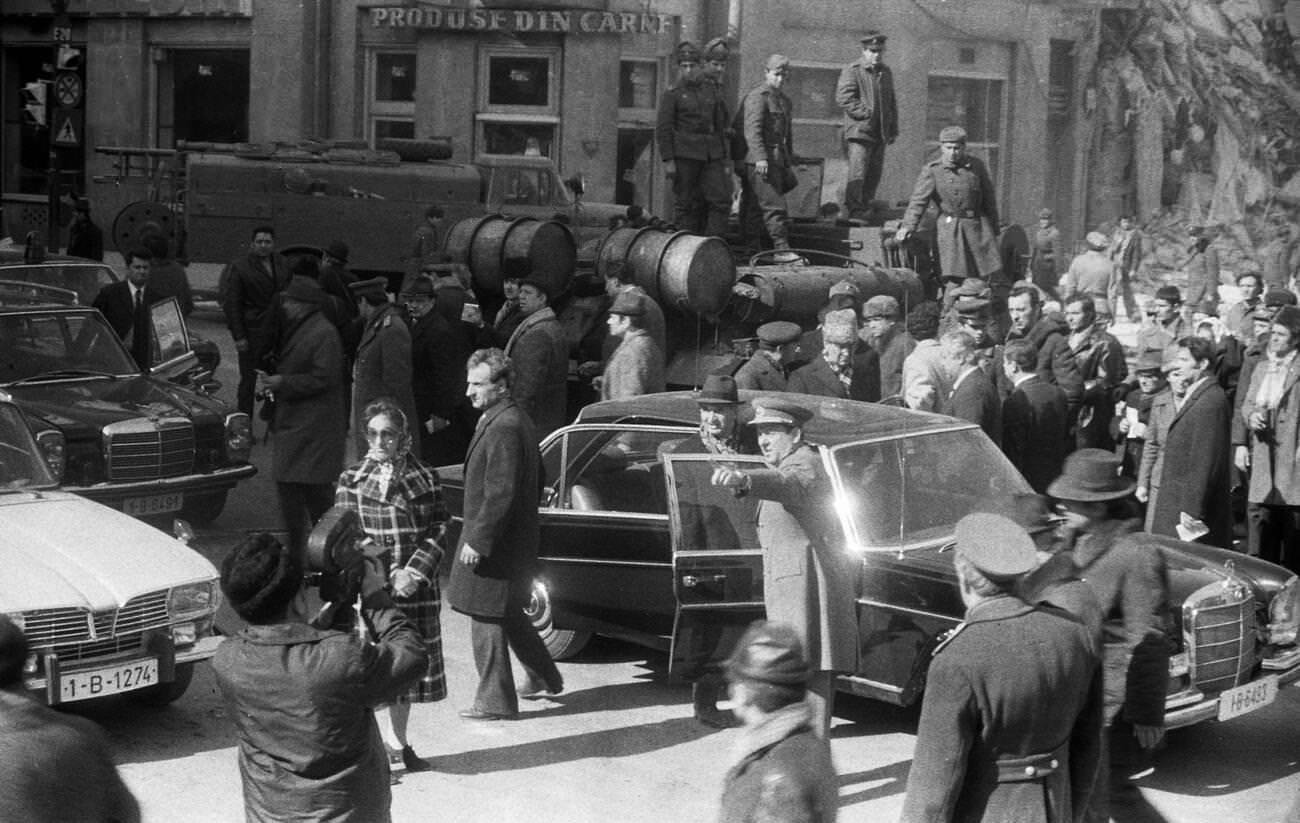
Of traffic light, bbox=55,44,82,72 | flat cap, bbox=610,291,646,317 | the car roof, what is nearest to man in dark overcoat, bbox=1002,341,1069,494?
the car roof

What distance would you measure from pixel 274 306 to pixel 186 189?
12.8 metres

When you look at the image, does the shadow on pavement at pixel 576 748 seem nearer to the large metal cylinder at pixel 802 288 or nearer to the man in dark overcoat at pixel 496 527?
the man in dark overcoat at pixel 496 527

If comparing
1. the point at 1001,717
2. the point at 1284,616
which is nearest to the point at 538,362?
the point at 1284,616

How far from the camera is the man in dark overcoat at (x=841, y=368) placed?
10875mm

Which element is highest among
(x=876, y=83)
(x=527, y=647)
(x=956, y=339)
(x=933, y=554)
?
(x=876, y=83)

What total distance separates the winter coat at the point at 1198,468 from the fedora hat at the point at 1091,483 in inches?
149

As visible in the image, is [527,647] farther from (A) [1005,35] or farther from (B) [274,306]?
(A) [1005,35]

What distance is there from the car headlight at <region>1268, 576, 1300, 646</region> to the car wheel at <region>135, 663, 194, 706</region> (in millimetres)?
4881

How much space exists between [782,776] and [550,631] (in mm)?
5401

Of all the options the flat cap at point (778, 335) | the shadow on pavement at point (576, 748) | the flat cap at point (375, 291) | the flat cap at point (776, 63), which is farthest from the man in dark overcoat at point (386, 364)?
the flat cap at point (776, 63)

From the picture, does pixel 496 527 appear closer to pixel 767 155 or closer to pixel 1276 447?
pixel 1276 447

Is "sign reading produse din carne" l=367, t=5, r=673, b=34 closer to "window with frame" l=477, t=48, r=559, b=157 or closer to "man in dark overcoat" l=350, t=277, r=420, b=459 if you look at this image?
"window with frame" l=477, t=48, r=559, b=157

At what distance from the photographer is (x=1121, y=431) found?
1315cm

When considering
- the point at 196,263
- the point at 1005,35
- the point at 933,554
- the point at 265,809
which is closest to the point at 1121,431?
the point at 933,554
